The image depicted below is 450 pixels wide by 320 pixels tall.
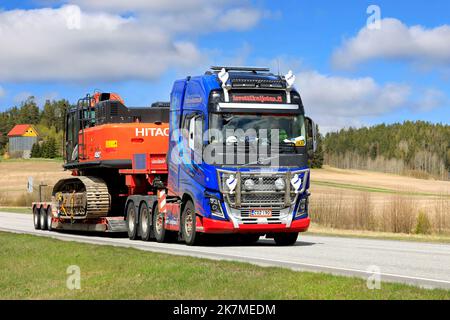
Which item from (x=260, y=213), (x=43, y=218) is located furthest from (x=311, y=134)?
(x=43, y=218)

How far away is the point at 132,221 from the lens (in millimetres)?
24234

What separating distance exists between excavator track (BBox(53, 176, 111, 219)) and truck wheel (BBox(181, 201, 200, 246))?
588cm

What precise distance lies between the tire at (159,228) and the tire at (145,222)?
1.04 feet

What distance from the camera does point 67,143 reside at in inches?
1162

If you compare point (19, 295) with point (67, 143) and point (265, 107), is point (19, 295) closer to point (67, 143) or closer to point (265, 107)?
point (265, 107)

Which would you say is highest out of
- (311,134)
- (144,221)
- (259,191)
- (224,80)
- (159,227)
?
(224,80)

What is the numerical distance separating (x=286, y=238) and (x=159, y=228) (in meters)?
3.57

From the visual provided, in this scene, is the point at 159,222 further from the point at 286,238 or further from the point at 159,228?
the point at 286,238

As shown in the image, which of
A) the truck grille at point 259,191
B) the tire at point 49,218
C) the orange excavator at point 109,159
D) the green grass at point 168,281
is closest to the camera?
the green grass at point 168,281

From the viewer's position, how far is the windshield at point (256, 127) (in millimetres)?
18766

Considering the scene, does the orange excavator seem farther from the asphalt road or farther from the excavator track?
the asphalt road

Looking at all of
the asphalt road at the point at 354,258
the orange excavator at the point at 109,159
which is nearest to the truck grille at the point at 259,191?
the asphalt road at the point at 354,258

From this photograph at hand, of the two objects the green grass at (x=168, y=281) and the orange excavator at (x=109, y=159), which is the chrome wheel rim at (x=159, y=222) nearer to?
the orange excavator at (x=109, y=159)
